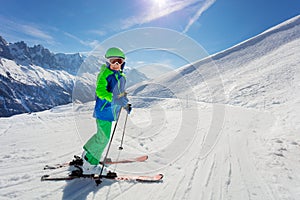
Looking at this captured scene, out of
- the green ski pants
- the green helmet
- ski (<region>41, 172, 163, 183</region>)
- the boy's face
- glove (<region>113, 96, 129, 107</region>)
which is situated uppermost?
the green helmet

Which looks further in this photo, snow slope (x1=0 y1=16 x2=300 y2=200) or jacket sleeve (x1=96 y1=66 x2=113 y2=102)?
jacket sleeve (x1=96 y1=66 x2=113 y2=102)

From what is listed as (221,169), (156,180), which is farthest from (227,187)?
(156,180)

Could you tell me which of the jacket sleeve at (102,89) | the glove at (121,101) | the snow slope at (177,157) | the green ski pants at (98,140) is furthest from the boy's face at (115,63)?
the snow slope at (177,157)

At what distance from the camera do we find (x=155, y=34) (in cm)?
823

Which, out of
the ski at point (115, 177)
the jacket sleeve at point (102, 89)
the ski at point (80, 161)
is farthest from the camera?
the ski at point (80, 161)

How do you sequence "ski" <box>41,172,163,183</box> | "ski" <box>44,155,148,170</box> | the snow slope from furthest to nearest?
1. "ski" <box>44,155,148,170</box>
2. "ski" <box>41,172,163,183</box>
3. the snow slope

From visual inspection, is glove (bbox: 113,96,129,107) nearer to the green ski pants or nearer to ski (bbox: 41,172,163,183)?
the green ski pants

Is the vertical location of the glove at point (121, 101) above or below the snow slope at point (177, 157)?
above

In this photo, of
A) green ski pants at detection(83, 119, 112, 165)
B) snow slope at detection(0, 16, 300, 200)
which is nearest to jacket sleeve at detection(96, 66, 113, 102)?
green ski pants at detection(83, 119, 112, 165)

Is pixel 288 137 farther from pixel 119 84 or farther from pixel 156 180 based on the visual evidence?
pixel 119 84

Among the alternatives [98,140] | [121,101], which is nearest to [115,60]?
[121,101]

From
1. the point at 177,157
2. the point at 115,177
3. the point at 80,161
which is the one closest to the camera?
the point at 115,177

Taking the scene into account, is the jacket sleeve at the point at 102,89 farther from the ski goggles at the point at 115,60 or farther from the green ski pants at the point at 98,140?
the green ski pants at the point at 98,140

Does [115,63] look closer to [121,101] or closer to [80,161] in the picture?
[121,101]
